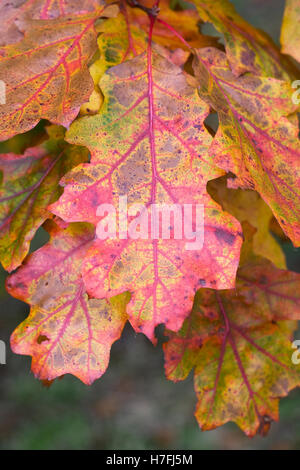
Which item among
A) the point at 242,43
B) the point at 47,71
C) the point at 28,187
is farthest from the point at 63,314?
the point at 242,43

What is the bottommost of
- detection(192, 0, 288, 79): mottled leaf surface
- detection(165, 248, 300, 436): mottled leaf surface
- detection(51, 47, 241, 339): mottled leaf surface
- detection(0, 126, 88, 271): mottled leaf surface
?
detection(165, 248, 300, 436): mottled leaf surface

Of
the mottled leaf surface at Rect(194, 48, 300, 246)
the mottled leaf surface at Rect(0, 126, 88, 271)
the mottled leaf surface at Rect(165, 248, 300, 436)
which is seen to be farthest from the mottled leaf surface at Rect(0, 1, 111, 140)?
the mottled leaf surface at Rect(165, 248, 300, 436)

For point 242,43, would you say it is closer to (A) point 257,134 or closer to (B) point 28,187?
(A) point 257,134

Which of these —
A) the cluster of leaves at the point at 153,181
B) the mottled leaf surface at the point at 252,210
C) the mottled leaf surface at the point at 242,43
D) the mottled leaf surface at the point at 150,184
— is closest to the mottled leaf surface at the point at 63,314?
the cluster of leaves at the point at 153,181

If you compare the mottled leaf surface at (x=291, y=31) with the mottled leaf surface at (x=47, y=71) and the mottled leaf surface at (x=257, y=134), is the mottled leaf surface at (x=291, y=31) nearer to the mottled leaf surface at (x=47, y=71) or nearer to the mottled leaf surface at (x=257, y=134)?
the mottled leaf surface at (x=257, y=134)

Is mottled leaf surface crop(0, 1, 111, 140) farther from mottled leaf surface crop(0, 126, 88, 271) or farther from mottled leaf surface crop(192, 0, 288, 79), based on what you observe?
mottled leaf surface crop(192, 0, 288, 79)
